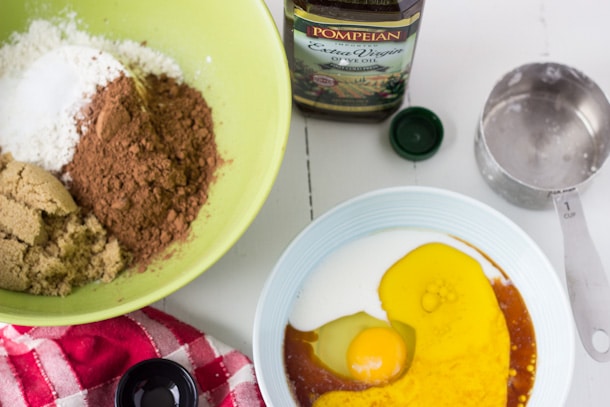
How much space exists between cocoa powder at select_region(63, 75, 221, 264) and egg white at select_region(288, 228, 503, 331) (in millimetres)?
305

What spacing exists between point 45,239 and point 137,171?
22 centimetres

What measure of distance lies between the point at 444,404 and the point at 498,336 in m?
0.19

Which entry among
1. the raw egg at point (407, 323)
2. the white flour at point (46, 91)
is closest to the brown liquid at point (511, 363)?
the raw egg at point (407, 323)

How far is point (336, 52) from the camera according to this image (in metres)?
1.53

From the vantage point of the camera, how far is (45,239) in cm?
150

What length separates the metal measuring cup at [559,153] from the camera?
1.63 metres

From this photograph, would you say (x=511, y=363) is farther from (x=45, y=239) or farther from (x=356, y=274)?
(x=45, y=239)

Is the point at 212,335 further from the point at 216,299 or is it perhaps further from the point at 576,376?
the point at 576,376

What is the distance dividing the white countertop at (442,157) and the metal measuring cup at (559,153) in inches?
2.1

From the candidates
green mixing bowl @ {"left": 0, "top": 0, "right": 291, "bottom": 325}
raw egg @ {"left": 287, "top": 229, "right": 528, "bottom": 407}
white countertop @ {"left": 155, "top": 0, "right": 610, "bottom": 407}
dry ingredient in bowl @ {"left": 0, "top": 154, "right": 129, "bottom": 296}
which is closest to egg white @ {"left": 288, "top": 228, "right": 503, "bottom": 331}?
raw egg @ {"left": 287, "top": 229, "right": 528, "bottom": 407}

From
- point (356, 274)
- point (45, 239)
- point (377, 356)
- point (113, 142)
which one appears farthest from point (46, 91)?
point (377, 356)

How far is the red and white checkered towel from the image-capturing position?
1.60 metres

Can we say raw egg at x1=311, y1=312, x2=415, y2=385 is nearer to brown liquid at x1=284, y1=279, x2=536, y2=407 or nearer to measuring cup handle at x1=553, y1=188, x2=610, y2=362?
brown liquid at x1=284, y1=279, x2=536, y2=407

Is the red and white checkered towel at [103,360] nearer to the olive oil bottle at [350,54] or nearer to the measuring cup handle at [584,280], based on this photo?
the olive oil bottle at [350,54]
